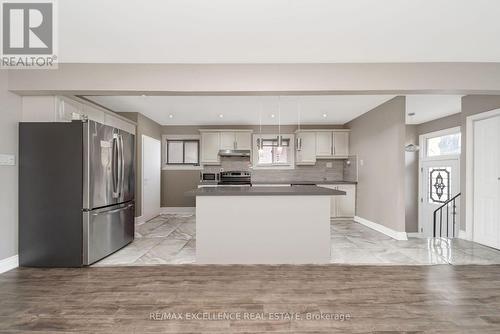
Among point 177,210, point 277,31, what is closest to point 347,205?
point 177,210

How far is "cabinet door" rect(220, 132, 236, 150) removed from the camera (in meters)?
6.58

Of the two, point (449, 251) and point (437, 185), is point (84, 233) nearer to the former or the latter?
point (449, 251)

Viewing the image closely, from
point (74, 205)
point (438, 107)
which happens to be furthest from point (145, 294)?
point (438, 107)

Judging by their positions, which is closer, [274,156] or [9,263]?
[9,263]

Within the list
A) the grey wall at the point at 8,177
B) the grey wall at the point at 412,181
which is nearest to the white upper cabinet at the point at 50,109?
the grey wall at the point at 8,177

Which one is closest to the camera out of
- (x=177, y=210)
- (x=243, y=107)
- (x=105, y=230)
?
(x=105, y=230)

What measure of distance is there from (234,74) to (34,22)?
1.93 meters

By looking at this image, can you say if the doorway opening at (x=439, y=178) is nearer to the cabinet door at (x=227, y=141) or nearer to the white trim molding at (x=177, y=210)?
the cabinet door at (x=227, y=141)

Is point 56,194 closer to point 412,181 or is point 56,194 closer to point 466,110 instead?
point 466,110

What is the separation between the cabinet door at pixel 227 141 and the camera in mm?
6578

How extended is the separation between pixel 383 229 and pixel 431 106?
2577 millimetres

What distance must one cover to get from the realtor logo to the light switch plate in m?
1.05

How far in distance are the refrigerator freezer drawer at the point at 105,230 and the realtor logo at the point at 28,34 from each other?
6.11 ft

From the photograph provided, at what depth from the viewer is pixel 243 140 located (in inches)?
260
